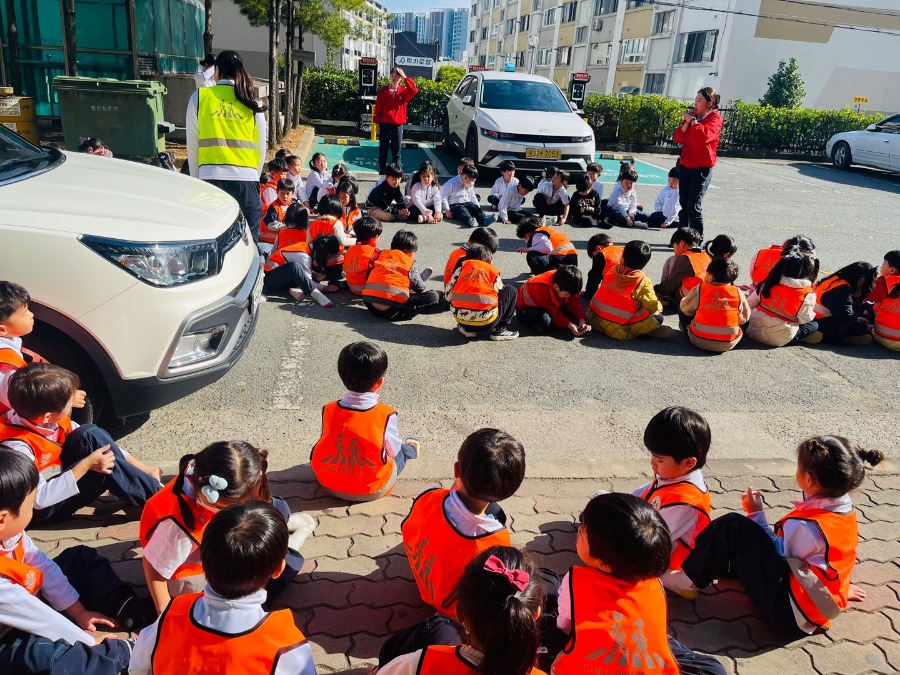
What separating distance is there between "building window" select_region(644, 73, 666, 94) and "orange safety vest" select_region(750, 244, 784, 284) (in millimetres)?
36007

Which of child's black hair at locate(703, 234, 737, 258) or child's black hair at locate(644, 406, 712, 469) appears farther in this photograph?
child's black hair at locate(703, 234, 737, 258)

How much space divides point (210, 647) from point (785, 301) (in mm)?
5568

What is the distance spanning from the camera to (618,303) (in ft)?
20.1

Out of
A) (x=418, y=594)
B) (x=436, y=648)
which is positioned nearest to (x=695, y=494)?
(x=418, y=594)

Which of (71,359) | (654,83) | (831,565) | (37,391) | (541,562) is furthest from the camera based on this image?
(654,83)

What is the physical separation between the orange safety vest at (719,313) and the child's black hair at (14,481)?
5066mm

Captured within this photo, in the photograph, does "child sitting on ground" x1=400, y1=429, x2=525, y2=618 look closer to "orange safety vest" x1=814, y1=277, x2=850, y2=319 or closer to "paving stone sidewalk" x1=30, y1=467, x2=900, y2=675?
"paving stone sidewalk" x1=30, y1=467, x2=900, y2=675

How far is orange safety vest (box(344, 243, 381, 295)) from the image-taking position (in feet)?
21.6

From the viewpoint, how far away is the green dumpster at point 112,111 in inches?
439

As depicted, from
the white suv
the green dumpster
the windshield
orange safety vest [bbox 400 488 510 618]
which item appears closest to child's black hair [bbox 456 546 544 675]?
orange safety vest [bbox 400 488 510 618]

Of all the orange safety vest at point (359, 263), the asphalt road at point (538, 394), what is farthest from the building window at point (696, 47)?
the orange safety vest at point (359, 263)

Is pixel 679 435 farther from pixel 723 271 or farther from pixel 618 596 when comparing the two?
pixel 723 271

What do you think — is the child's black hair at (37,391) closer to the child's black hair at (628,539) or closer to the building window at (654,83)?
the child's black hair at (628,539)

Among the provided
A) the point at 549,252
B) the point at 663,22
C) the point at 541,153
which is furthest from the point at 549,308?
the point at 663,22
